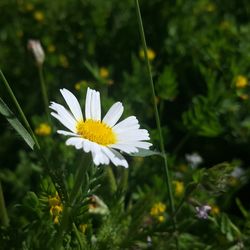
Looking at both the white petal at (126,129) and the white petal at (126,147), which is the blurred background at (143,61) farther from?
the white petal at (126,147)

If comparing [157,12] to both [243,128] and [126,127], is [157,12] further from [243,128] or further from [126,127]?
[126,127]

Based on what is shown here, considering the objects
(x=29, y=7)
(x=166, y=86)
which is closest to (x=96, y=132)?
(x=166, y=86)

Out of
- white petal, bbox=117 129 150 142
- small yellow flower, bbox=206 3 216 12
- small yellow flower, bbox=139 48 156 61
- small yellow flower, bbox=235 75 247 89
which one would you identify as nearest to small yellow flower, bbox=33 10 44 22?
small yellow flower, bbox=139 48 156 61

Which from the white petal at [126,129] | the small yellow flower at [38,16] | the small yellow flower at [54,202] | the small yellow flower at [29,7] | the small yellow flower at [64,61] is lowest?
the small yellow flower at [54,202]

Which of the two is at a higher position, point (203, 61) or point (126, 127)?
point (126, 127)

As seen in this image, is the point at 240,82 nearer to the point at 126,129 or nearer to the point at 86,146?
the point at 126,129

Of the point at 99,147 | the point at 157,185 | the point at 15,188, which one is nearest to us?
the point at 99,147

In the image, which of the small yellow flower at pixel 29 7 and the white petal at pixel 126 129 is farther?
the small yellow flower at pixel 29 7

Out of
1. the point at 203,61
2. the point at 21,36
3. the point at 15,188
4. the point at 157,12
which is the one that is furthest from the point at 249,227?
the point at 21,36

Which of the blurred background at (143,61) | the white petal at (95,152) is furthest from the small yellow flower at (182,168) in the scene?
the white petal at (95,152)
